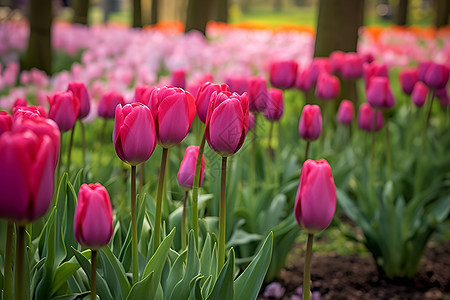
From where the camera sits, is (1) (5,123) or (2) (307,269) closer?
(1) (5,123)

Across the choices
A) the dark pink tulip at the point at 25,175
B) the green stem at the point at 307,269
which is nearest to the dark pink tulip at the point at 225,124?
the green stem at the point at 307,269

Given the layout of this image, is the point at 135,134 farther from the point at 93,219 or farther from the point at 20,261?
the point at 20,261

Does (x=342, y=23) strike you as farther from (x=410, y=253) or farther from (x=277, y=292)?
(x=277, y=292)

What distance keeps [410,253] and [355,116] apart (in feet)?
7.70

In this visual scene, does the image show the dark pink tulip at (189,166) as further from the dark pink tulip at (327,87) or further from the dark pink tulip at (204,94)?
the dark pink tulip at (327,87)

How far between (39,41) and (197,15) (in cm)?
388

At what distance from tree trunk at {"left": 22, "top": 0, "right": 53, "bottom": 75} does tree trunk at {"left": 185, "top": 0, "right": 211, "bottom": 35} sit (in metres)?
3.63

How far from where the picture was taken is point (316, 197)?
1223 millimetres

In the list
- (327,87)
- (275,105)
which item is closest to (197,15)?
(327,87)

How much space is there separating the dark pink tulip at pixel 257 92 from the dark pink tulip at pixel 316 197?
109 centimetres

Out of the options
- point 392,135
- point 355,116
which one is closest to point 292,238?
point 392,135

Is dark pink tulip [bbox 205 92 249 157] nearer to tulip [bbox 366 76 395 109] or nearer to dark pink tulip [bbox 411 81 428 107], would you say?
tulip [bbox 366 76 395 109]

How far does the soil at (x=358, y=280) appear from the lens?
8.72 feet

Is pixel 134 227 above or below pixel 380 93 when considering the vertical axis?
below
